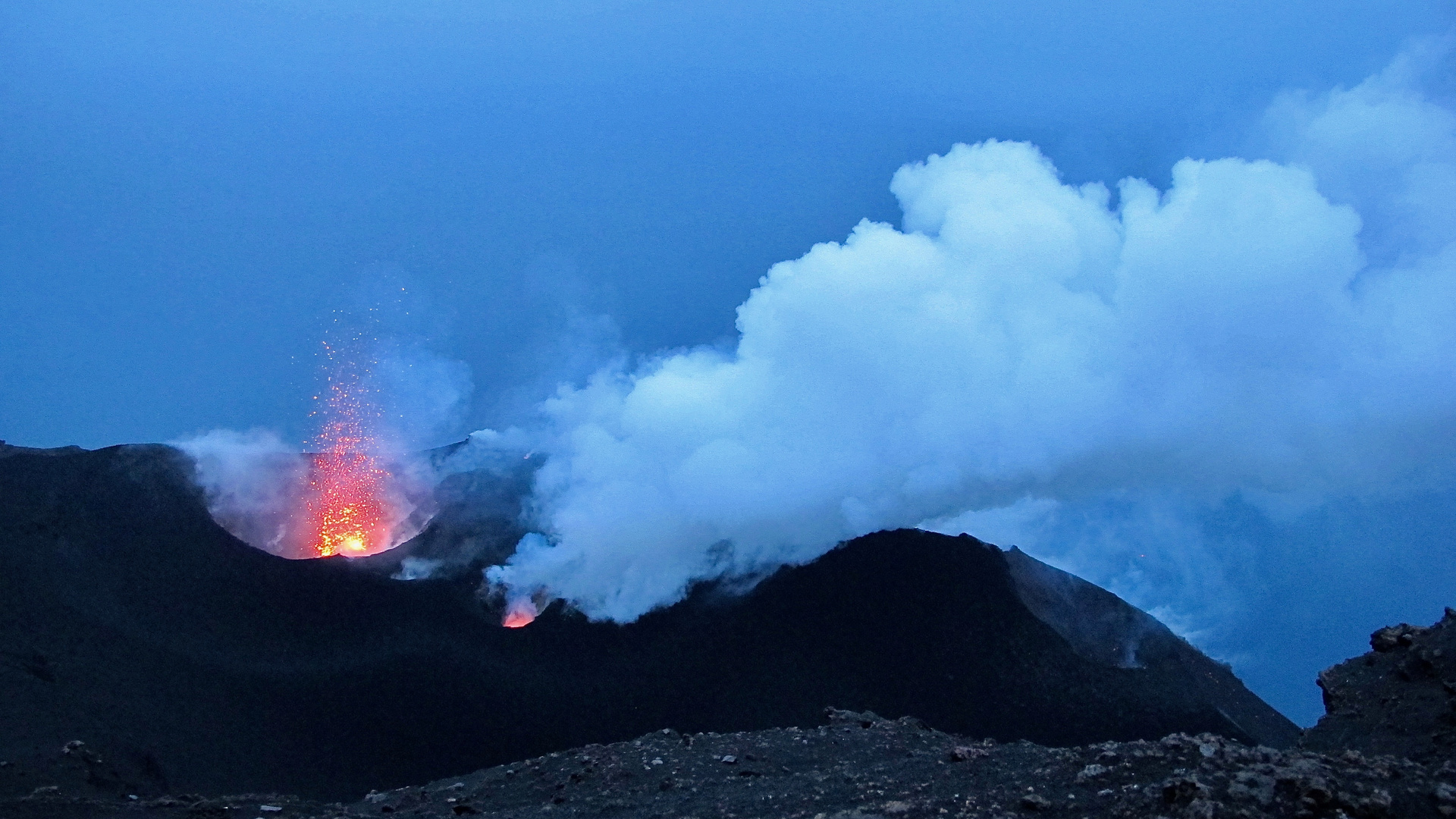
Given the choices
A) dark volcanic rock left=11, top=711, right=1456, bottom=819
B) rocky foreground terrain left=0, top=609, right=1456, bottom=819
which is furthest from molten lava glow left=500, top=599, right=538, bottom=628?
dark volcanic rock left=11, top=711, right=1456, bottom=819

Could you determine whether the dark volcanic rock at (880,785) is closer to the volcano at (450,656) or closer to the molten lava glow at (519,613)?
the volcano at (450,656)

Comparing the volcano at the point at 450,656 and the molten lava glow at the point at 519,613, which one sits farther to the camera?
the molten lava glow at the point at 519,613

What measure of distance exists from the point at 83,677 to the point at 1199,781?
28257mm

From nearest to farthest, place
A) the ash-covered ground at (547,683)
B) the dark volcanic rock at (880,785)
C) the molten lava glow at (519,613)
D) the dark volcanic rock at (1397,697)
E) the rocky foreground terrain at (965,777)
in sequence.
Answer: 1. the dark volcanic rock at (880,785)
2. the rocky foreground terrain at (965,777)
3. the dark volcanic rock at (1397,697)
4. the ash-covered ground at (547,683)
5. the molten lava glow at (519,613)

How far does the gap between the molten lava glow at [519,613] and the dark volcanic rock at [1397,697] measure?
2507 cm

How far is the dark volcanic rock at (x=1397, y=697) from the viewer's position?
15219mm

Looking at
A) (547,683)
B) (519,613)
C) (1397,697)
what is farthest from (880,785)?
(519,613)

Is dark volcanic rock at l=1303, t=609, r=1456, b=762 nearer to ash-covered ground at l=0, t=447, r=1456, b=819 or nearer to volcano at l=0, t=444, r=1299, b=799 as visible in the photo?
ash-covered ground at l=0, t=447, r=1456, b=819

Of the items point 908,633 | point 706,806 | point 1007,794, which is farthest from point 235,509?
point 1007,794

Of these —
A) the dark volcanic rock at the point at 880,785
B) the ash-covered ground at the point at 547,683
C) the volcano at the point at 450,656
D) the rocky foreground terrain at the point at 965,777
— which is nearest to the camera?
the dark volcanic rock at the point at 880,785

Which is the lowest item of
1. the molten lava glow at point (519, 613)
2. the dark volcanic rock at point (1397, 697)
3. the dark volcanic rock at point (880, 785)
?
the dark volcanic rock at point (880, 785)

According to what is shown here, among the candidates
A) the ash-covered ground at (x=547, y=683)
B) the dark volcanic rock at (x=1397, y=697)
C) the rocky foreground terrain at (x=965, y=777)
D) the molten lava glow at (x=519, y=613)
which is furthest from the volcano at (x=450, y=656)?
the dark volcanic rock at (x=1397, y=697)

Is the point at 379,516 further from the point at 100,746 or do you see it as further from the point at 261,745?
the point at 100,746

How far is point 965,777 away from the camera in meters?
13.8
